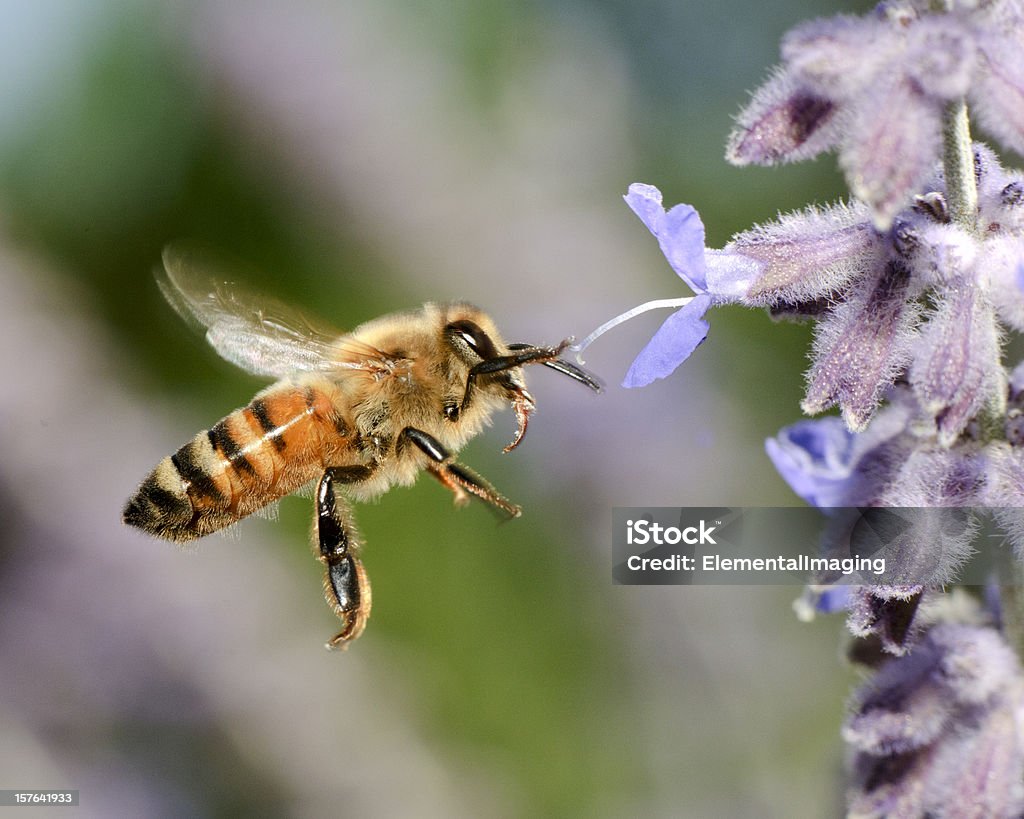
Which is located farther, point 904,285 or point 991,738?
point 991,738

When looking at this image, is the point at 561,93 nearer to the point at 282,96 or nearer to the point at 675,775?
the point at 282,96

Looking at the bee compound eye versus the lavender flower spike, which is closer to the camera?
the lavender flower spike

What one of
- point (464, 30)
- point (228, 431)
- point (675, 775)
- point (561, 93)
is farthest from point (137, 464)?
point (464, 30)

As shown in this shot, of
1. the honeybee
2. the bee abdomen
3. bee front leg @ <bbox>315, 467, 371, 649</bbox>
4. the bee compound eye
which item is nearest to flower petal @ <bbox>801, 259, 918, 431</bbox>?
the honeybee

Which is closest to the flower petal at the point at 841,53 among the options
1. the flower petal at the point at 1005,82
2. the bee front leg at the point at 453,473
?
the flower petal at the point at 1005,82

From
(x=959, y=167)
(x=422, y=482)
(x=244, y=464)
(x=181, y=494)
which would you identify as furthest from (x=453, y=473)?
(x=422, y=482)

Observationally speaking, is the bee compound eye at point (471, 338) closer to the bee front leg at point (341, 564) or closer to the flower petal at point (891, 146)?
the bee front leg at point (341, 564)

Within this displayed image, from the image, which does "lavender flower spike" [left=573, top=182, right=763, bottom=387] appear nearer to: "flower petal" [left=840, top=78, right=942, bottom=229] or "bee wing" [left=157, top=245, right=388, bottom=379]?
"flower petal" [left=840, top=78, right=942, bottom=229]

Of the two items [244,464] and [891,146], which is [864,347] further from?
[244,464]
